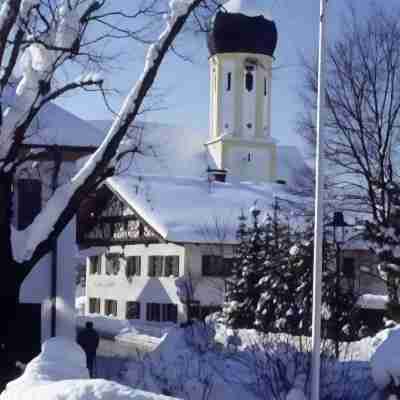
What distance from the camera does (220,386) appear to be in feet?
42.7

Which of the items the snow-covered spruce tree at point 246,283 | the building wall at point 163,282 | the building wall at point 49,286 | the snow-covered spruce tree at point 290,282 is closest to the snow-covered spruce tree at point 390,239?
the snow-covered spruce tree at point 290,282

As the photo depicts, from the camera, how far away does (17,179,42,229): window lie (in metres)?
20.2

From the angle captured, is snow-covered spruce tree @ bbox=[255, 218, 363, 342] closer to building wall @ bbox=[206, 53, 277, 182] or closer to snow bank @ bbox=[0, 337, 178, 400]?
snow bank @ bbox=[0, 337, 178, 400]

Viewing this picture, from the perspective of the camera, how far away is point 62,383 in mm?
5586

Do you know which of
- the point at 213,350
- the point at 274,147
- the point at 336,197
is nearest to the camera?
the point at 213,350

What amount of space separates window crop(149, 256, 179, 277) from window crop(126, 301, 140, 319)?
2.02m

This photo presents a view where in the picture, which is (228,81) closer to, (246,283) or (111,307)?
(111,307)

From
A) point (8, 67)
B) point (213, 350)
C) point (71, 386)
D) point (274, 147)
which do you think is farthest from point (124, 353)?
point (274, 147)

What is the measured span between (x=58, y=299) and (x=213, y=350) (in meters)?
4.44

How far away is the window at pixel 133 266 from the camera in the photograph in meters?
40.6

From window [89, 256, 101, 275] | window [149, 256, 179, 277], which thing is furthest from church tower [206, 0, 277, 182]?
window [149, 256, 179, 277]

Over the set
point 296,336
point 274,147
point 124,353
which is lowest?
point 124,353

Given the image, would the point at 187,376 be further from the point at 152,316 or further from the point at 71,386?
the point at 152,316

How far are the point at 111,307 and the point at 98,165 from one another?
3214 cm
